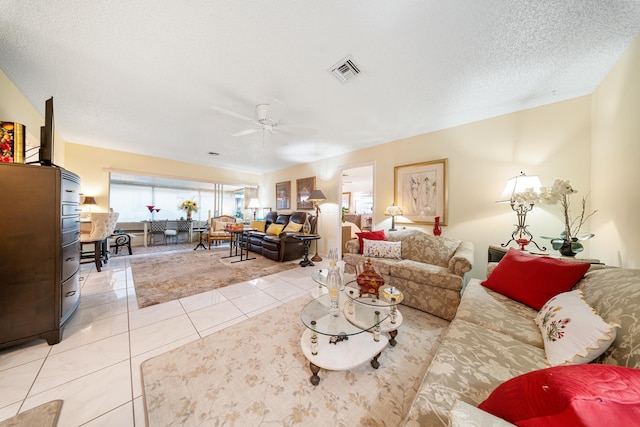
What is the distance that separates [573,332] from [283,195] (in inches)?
224

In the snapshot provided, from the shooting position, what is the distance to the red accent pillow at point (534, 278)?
4.58ft

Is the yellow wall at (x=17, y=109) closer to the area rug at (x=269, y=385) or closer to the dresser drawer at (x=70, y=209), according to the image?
the dresser drawer at (x=70, y=209)

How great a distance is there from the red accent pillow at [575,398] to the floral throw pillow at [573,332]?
21.0 inches

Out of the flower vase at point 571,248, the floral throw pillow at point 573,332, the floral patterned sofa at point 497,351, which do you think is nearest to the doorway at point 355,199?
the flower vase at point 571,248

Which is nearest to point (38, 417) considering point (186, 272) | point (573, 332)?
point (186, 272)

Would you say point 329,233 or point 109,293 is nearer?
point 109,293

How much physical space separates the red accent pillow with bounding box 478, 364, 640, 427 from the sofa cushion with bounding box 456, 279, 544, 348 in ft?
2.88

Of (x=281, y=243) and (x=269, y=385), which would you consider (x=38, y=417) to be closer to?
(x=269, y=385)

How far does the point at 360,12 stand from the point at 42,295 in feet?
10.8

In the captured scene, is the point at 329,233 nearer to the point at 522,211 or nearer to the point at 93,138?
the point at 522,211

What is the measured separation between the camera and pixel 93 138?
3855mm

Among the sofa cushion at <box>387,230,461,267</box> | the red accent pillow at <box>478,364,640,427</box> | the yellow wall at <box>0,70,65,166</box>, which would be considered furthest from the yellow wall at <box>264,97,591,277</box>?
the yellow wall at <box>0,70,65,166</box>

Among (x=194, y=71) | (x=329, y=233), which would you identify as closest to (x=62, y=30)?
(x=194, y=71)

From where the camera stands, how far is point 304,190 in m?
5.36
